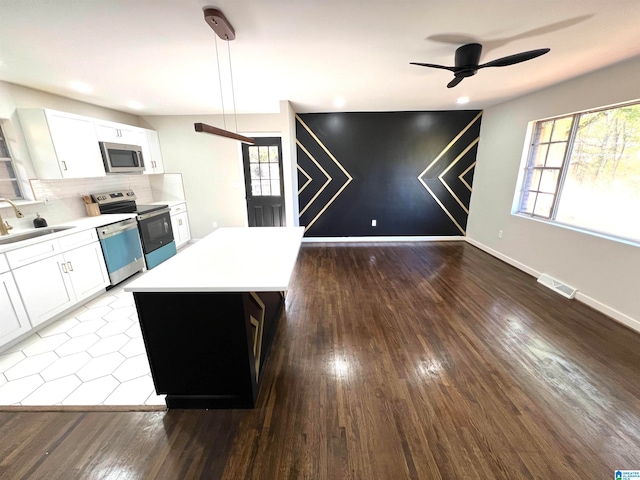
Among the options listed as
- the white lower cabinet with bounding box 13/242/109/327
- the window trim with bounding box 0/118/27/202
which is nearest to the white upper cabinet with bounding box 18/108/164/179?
the window trim with bounding box 0/118/27/202

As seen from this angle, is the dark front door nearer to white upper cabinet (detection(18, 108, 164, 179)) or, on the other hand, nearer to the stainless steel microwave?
the stainless steel microwave

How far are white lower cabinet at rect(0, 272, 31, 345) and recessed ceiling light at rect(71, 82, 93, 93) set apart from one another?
6.97 ft

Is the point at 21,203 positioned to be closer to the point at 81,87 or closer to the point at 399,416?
the point at 81,87

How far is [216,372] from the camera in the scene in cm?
163

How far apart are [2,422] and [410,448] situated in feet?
8.40

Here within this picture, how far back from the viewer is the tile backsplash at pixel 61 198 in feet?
9.42

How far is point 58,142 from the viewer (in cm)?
292

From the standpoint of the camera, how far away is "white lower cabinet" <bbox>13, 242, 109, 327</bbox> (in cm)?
236

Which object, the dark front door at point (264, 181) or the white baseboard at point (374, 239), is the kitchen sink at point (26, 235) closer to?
the dark front door at point (264, 181)

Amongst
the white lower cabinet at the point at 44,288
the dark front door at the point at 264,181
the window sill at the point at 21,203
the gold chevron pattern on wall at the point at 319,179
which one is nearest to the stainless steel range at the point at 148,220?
the window sill at the point at 21,203

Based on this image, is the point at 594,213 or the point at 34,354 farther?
the point at 594,213

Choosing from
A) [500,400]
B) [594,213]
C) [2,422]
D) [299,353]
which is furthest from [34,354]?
[594,213]

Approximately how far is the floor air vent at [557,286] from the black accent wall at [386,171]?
2072mm

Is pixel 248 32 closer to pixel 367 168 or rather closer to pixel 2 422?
pixel 2 422
